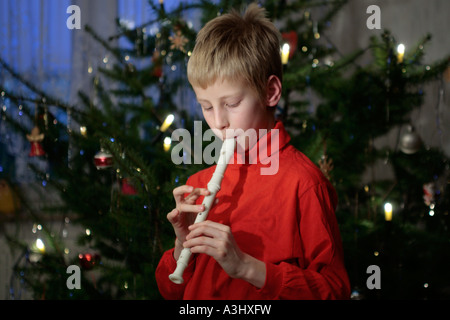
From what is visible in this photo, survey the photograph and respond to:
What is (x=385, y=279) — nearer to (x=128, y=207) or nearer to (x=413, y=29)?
(x=128, y=207)

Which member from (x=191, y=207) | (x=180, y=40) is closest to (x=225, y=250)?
(x=191, y=207)

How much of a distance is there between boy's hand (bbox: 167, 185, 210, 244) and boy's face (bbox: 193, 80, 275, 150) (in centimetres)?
8

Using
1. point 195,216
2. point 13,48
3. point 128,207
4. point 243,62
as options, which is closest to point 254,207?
point 195,216

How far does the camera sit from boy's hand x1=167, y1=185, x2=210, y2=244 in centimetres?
50

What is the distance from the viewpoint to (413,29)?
172cm

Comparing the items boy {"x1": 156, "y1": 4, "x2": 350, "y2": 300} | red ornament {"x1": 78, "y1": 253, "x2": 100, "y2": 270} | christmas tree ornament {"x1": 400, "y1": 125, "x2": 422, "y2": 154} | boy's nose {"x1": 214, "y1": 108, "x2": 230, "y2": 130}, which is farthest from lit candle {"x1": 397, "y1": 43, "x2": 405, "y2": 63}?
red ornament {"x1": 78, "y1": 253, "x2": 100, "y2": 270}

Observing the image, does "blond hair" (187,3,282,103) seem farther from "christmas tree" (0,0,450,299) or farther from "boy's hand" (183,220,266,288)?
"christmas tree" (0,0,450,299)

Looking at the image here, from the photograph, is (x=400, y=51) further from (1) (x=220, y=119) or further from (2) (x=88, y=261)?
(2) (x=88, y=261)

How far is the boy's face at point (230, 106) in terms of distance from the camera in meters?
0.54

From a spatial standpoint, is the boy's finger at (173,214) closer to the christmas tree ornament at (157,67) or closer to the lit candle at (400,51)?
the lit candle at (400,51)

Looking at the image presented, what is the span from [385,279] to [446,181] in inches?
14.7

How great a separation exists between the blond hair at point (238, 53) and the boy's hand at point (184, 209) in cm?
13

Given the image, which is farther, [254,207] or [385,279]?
[385,279]

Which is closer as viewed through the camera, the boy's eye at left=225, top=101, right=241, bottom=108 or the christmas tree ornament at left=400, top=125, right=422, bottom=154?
the boy's eye at left=225, top=101, right=241, bottom=108
